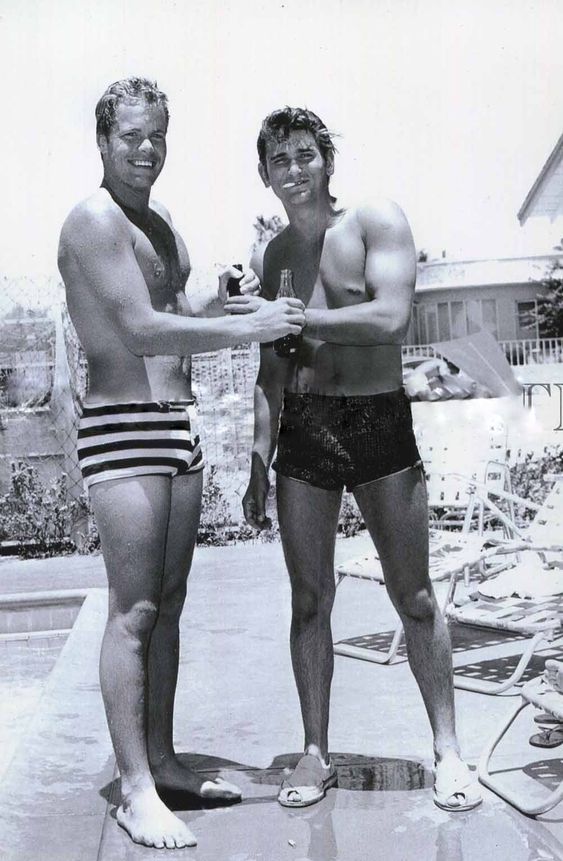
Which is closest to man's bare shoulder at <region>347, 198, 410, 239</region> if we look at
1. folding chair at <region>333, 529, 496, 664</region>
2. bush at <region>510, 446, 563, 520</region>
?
folding chair at <region>333, 529, 496, 664</region>

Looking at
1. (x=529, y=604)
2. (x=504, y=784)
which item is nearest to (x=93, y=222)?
(x=504, y=784)

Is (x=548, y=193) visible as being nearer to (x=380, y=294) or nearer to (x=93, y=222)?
(x=380, y=294)

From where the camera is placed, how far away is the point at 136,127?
264 cm

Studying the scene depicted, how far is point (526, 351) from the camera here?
539 centimetres

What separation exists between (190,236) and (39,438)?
2.84 metres

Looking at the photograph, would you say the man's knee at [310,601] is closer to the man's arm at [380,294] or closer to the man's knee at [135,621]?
the man's knee at [135,621]

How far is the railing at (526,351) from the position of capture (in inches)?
207

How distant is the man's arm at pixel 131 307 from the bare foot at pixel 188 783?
1167mm

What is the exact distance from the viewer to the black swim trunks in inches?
111

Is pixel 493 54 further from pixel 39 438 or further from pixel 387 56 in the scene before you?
pixel 39 438

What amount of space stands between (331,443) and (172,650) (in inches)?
28.3

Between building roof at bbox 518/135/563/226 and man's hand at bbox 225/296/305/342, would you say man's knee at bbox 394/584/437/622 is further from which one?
building roof at bbox 518/135/563/226

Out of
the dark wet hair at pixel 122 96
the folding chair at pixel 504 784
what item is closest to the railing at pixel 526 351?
the folding chair at pixel 504 784

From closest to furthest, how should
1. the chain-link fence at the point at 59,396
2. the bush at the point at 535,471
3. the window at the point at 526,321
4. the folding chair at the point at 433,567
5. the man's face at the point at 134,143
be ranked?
1. the man's face at the point at 134,143
2. the folding chair at the point at 433,567
3. the window at the point at 526,321
4. the chain-link fence at the point at 59,396
5. the bush at the point at 535,471
